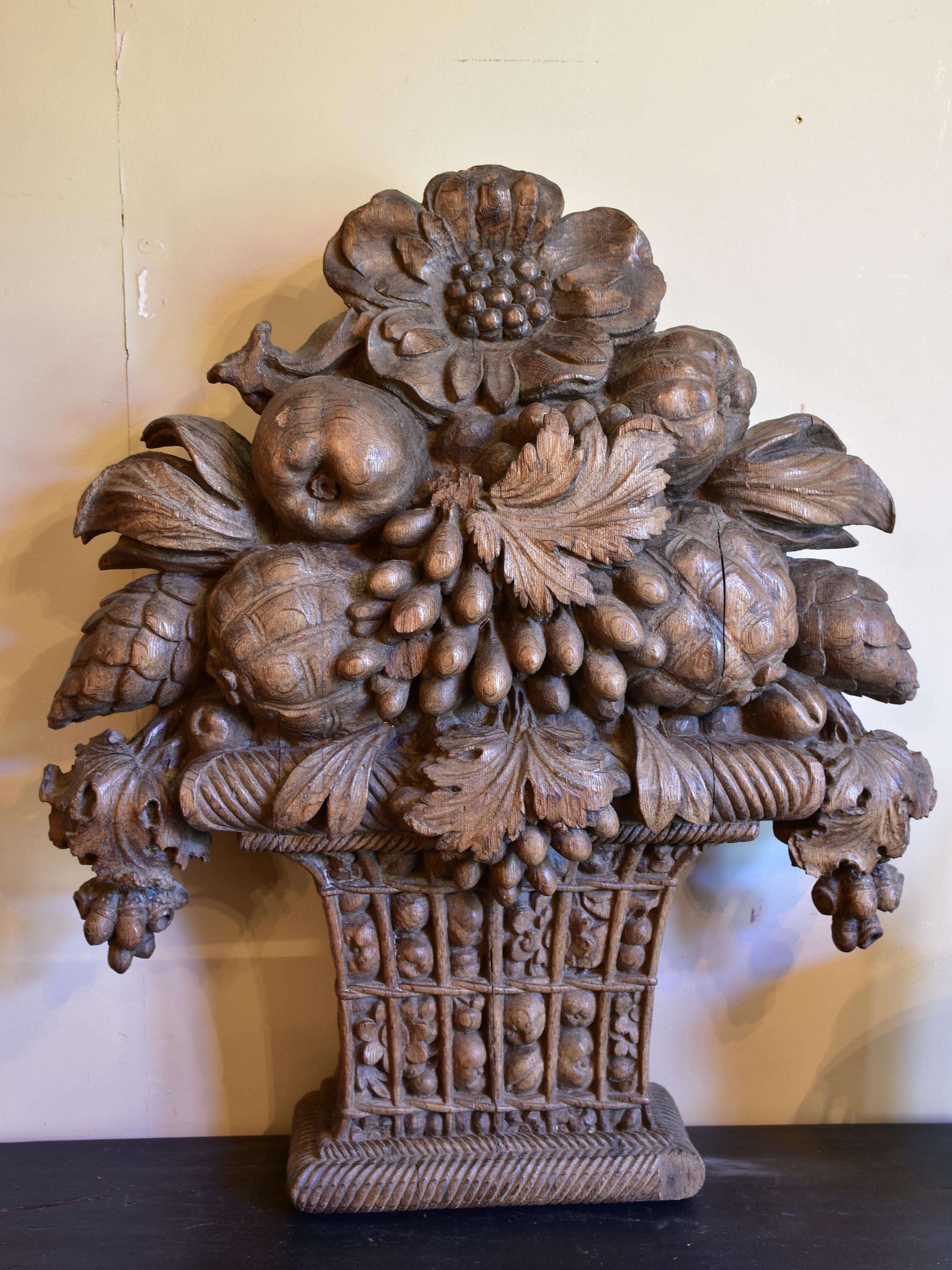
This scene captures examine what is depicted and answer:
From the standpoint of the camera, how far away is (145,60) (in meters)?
0.90

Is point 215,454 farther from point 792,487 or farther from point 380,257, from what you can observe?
point 792,487

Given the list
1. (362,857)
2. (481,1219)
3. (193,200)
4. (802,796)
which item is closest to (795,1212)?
(481,1219)

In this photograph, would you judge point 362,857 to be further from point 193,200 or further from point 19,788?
point 193,200

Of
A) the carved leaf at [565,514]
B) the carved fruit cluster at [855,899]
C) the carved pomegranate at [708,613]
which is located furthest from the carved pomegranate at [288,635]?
the carved fruit cluster at [855,899]

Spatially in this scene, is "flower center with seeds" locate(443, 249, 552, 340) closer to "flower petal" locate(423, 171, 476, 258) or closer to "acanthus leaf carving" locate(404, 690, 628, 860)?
"flower petal" locate(423, 171, 476, 258)

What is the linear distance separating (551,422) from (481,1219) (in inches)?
27.5

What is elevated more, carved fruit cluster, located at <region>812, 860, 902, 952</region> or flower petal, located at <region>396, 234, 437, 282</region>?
flower petal, located at <region>396, 234, 437, 282</region>

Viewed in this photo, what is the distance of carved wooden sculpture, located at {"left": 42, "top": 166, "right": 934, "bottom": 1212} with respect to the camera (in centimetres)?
73

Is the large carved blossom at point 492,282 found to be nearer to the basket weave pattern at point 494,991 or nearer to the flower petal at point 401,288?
the flower petal at point 401,288

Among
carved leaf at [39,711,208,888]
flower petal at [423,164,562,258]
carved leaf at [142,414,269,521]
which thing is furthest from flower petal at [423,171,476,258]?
carved leaf at [39,711,208,888]

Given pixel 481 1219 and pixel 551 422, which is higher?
pixel 551 422

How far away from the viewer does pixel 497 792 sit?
72 cm

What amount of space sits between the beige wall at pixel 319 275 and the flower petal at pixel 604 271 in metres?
0.15

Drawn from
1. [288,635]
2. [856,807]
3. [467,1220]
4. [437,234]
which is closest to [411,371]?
[437,234]
